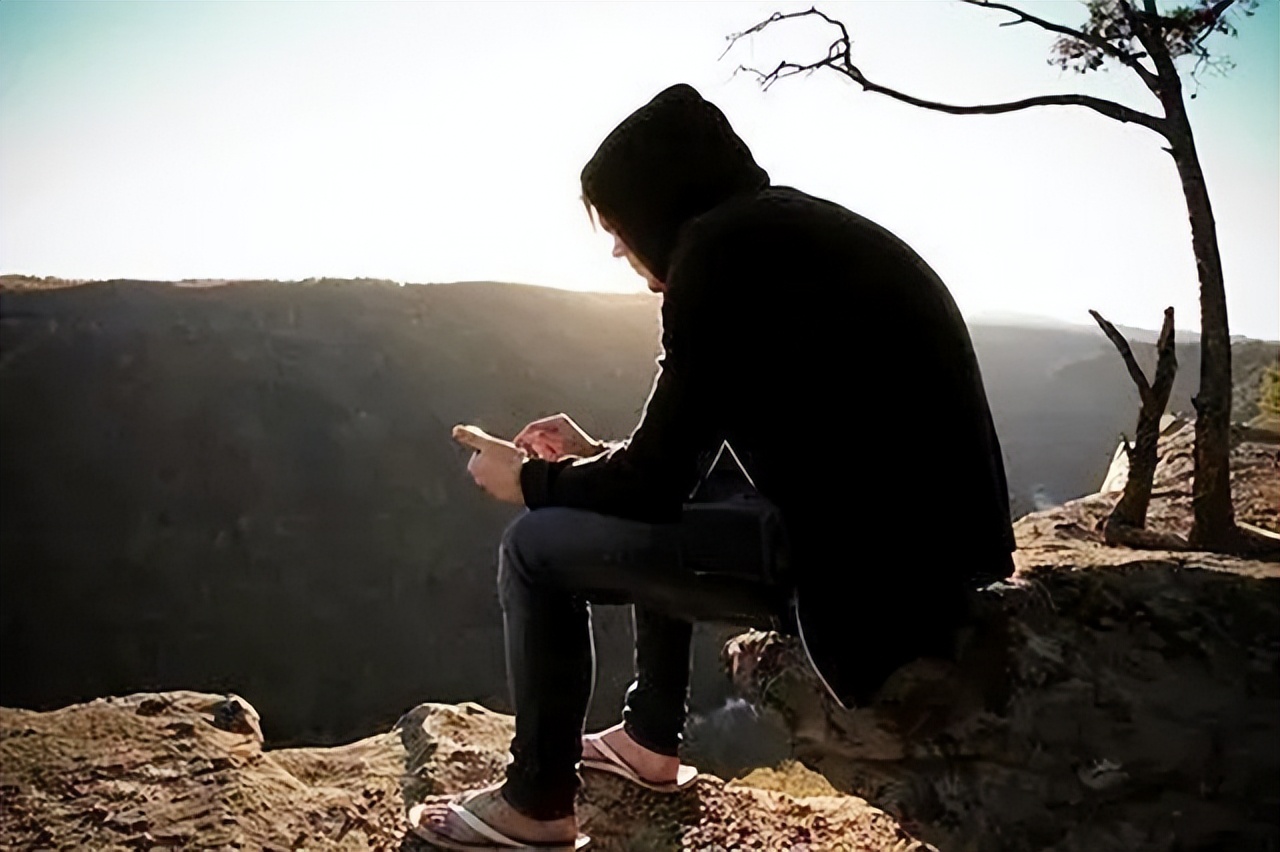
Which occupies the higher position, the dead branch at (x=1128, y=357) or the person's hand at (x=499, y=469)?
the dead branch at (x=1128, y=357)

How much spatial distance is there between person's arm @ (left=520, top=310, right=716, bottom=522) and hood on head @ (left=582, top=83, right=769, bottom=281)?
198 mm

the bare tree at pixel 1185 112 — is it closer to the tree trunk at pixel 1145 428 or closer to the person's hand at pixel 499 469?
the tree trunk at pixel 1145 428

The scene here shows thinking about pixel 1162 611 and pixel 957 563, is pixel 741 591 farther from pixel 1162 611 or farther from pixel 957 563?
pixel 1162 611

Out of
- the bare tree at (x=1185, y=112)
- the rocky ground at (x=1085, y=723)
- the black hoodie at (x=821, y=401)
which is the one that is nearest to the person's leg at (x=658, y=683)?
the rocky ground at (x=1085, y=723)

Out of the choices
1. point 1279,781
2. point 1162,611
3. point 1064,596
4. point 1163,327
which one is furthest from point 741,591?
point 1163,327

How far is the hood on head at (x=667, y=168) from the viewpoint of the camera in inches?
56.9

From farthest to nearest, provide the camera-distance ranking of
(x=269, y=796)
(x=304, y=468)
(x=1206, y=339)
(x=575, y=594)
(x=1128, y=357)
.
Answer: (x=304, y=468) < (x=1128, y=357) < (x=1206, y=339) < (x=269, y=796) < (x=575, y=594)

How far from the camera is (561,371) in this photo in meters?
16.1

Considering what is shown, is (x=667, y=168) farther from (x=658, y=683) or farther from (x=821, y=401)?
(x=658, y=683)

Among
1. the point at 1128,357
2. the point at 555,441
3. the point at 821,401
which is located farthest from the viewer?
the point at 1128,357

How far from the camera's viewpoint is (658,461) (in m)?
1.40

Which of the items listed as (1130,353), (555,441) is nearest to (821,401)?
(555,441)

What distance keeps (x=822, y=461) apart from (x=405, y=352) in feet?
53.4

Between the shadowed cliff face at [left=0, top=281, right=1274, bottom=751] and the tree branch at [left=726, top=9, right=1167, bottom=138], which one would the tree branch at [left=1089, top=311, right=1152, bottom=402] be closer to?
the tree branch at [left=726, top=9, right=1167, bottom=138]
